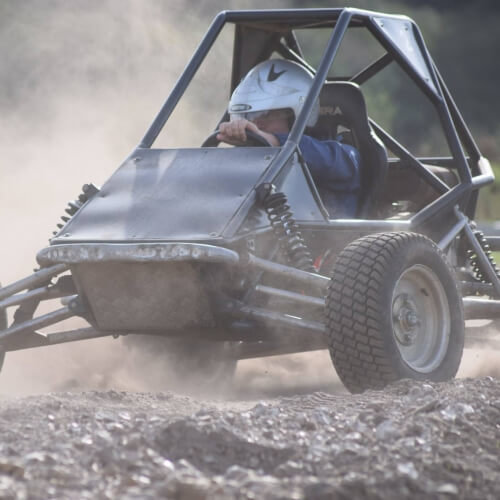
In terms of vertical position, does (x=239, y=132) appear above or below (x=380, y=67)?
below

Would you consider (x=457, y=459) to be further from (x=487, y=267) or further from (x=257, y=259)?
(x=487, y=267)

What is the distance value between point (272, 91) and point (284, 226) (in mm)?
1087

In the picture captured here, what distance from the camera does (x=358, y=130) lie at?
256 inches

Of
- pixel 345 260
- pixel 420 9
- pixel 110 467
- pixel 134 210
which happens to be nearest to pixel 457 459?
pixel 110 467

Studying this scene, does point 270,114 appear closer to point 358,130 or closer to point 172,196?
point 358,130

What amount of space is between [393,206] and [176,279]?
2054 mm

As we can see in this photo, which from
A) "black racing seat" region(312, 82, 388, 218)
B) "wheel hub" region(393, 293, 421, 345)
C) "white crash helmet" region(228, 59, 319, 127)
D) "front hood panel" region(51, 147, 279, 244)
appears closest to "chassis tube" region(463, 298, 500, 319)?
"black racing seat" region(312, 82, 388, 218)

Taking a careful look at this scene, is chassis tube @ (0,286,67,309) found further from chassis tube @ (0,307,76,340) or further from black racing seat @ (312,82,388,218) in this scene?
black racing seat @ (312,82,388,218)

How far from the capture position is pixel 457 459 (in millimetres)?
3730

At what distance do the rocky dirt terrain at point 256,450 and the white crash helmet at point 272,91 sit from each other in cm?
191

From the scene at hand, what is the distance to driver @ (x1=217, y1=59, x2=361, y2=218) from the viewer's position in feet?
19.9

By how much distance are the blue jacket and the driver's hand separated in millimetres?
60

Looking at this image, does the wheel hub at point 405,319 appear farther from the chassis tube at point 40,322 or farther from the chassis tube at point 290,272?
the chassis tube at point 40,322

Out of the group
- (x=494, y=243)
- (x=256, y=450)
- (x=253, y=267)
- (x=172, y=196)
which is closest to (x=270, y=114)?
(x=172, y=196)
